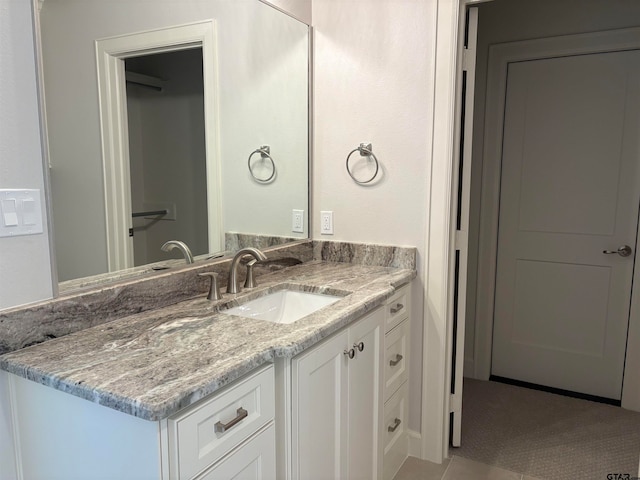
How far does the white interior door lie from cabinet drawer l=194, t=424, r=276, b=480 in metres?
2.27

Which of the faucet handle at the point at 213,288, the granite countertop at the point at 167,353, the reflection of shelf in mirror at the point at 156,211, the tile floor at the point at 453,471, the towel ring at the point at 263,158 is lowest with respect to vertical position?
the tile floor at the point at 453,471

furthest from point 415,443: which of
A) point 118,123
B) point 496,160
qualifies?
point 118,123

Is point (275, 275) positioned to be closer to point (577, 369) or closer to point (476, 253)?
point (476, 253)

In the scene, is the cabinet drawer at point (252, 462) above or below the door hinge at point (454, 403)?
above

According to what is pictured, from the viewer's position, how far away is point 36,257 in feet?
4.31

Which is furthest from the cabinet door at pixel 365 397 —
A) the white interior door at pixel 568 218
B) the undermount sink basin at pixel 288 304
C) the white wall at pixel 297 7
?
the white interior door at pixel 568 218

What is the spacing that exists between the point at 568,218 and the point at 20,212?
2813 mm

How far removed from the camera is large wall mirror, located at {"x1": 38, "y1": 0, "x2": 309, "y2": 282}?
141 centimetres

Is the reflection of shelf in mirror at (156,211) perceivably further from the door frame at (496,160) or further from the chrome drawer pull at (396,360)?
the door frame at (496,160)

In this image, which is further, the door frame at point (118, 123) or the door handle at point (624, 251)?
the door handle at point (624, 251)

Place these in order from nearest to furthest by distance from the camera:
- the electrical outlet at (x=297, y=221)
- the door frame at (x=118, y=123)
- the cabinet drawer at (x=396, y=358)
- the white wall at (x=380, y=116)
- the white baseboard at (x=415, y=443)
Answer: the door frame at (x=118, y=123), the cabinet drawer at (x=396, y=358), the white wall at (x=380, y=116), the white baseboard at (x=415, y=443), the electrical outlet at (x=297, y=221)

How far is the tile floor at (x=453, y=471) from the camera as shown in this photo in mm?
2215

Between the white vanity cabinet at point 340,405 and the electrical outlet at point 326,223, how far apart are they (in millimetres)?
699

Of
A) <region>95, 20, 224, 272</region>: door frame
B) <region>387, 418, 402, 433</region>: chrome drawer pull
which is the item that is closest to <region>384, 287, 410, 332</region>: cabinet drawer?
<region>387, 418, 402, 433</region>: chrome drawer pull
